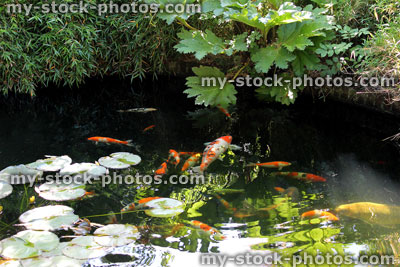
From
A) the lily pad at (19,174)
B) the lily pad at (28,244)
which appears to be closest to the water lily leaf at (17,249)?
the lily pad at (28,244)

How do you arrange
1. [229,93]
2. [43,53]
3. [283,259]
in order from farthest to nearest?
[43,53] → [229,93] → [283,259]

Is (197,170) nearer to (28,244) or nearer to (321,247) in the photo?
(321,247)

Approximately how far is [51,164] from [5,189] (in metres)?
0.38

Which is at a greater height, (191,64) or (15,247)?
(191,64)

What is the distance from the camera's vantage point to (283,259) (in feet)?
6.70

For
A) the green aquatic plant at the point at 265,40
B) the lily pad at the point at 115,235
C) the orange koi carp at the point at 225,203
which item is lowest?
the lily pad at the point at 115,235

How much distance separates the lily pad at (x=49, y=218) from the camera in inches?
89.0

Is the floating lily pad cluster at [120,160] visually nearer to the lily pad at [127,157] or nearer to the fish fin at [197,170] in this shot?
the lily pad at [127,157]

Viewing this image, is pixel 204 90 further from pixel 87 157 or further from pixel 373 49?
pixel 373 49

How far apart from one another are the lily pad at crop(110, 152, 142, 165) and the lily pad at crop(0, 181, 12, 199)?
2.35 feet

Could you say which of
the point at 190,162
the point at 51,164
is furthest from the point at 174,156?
the point at 51,164

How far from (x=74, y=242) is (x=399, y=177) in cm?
210

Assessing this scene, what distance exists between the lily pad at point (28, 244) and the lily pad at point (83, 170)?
676 mm

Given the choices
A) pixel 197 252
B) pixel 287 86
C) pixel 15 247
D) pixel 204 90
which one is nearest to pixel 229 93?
pixel 204 90
